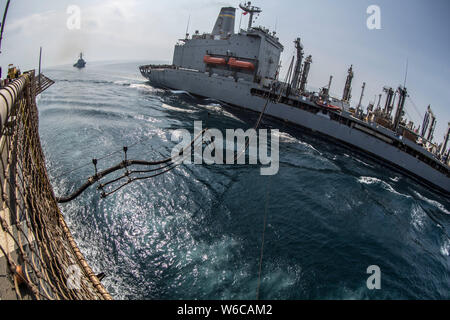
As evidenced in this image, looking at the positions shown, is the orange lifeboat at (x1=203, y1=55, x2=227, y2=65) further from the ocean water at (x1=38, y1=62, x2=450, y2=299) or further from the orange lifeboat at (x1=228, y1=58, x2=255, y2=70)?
the ocean water at (x1=38, y1=62, x2=450, y2=299)

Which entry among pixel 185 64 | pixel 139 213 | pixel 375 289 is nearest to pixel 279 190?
pixel 375 289

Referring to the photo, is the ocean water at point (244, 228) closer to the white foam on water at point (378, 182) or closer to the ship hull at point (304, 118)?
the white foam on water at point (378, 182)

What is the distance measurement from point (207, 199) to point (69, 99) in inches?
1132

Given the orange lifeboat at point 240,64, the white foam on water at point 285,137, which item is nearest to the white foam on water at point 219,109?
the white foam on water at point 285,137

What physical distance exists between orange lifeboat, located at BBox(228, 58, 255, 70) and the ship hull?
94.9 inches

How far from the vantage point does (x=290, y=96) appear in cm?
3369

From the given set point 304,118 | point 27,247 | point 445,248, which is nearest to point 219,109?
point 304,118

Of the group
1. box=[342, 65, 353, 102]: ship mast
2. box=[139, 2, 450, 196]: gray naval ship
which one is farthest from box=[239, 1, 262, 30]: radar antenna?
box=[342, 65, 353, 102]: ship mast

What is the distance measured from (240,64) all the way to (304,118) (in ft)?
45.5

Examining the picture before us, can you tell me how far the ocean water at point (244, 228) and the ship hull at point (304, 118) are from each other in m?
5.36

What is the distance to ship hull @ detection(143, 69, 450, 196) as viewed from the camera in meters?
25.9

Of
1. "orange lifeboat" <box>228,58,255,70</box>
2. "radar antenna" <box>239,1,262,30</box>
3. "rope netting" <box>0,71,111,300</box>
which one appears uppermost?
"radar antenna" <box>239,1,262,30</box>

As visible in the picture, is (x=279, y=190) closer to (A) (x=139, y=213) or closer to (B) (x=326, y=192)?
(B) (x=326, y=192)
